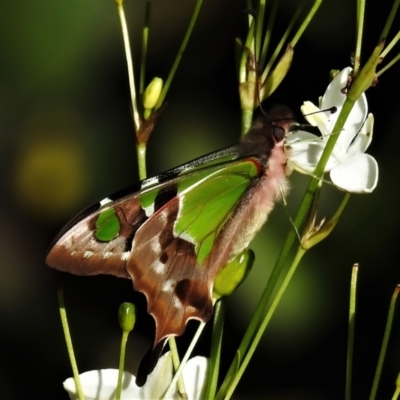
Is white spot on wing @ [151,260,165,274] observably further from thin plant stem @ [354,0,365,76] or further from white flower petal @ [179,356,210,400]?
thin plant stem @ [354,0,365,76]

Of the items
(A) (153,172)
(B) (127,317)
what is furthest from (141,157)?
(A) (153,172)

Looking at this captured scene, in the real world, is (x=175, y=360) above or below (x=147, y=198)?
below

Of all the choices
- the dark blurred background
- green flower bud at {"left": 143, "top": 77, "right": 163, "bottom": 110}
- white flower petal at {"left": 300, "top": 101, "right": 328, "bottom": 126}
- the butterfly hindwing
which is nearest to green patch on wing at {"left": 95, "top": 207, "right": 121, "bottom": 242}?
the butterfly hindwing

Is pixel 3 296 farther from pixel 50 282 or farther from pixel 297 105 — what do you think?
pixel 297 105

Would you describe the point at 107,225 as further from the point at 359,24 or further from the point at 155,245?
the point at 359,24

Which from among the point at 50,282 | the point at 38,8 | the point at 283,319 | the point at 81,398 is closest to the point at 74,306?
the point at 50,282
